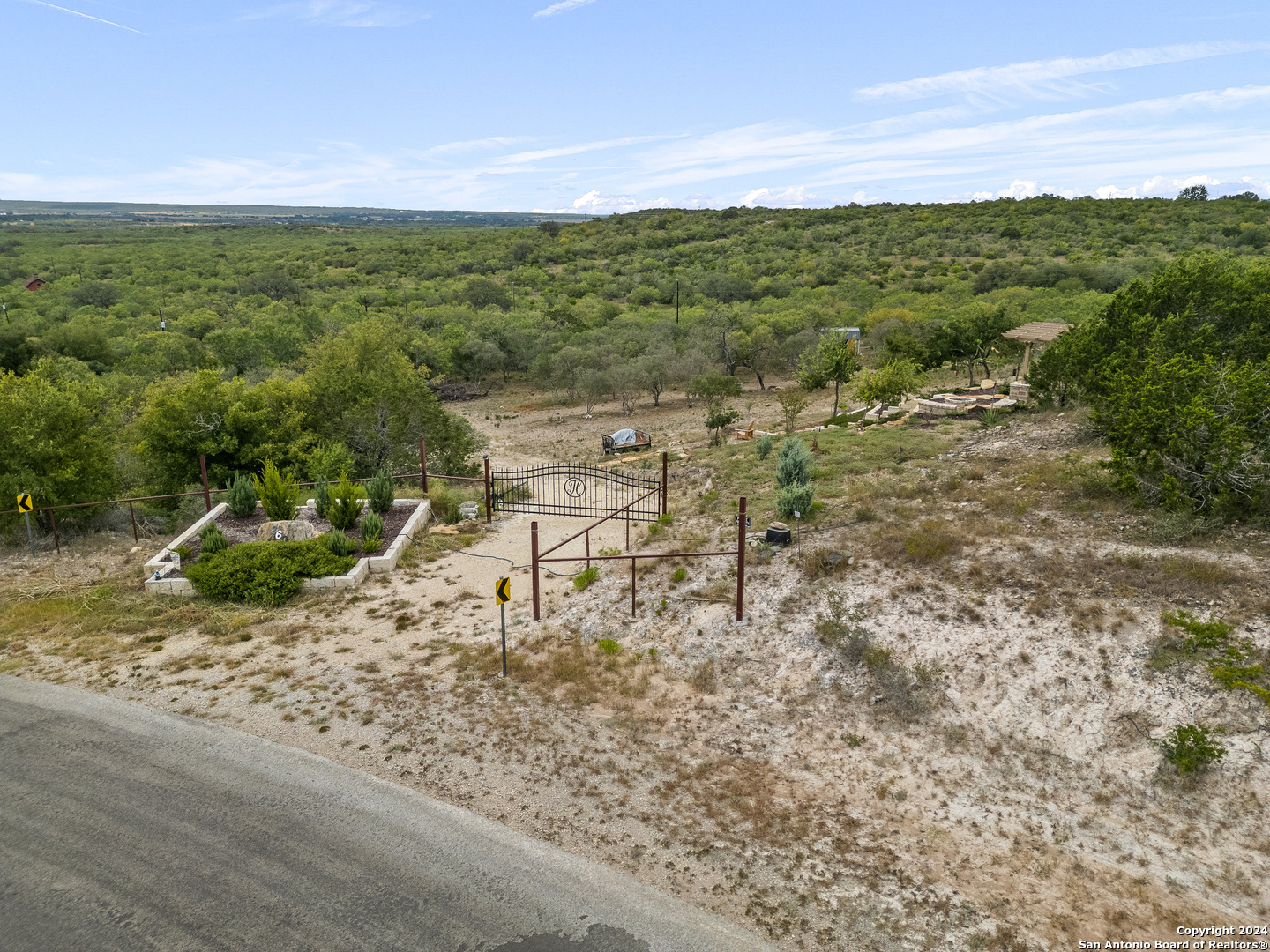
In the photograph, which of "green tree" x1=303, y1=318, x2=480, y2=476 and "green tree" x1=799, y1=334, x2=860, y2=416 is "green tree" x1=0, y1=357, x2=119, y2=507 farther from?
"green tree" x1=799, y1=334, x2=860, y2=416

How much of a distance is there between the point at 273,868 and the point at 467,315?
156ft

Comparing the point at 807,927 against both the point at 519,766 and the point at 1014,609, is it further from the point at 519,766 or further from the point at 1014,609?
the point at 1014,609

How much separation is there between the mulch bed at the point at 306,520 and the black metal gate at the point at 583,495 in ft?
8.13

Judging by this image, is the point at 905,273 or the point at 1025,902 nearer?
the point at 1025,902

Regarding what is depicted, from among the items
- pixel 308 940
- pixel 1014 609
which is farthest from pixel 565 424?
pixel 308 940

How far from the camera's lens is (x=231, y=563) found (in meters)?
13.4

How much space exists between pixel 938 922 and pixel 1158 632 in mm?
5183

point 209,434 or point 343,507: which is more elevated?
point 209,434

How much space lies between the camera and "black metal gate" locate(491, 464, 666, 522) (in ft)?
58.9

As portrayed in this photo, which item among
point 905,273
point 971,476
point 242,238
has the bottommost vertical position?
point 971,476

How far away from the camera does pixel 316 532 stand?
50.9 ft

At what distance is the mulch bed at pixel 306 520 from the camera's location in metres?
15.0

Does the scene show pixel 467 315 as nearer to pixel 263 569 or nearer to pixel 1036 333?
pixel 1036 333

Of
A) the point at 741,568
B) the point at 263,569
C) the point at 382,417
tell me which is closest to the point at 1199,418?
the point at 741,568
